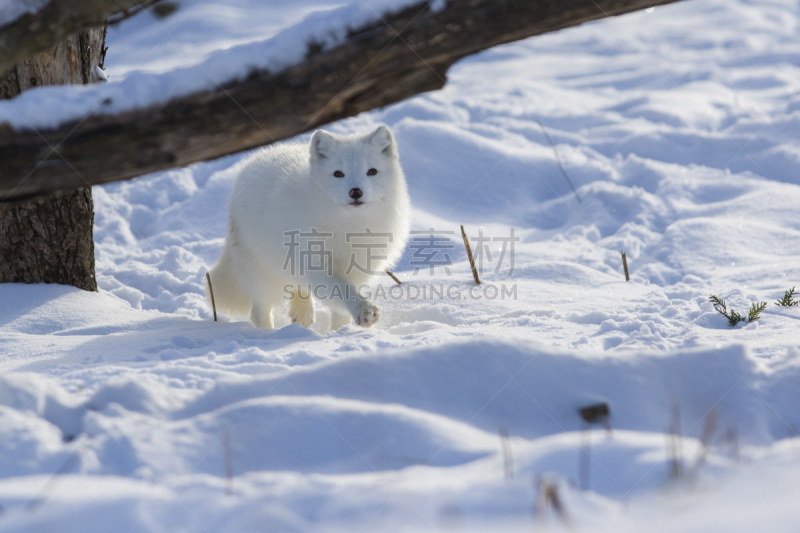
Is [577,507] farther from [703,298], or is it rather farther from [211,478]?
[703,298]

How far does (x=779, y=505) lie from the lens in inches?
50.7

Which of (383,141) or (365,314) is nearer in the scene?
(365,314)

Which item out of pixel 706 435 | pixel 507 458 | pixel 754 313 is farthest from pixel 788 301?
pixel 507 458

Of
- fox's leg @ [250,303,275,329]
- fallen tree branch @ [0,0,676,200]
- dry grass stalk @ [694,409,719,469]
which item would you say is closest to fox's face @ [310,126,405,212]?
fox's leg @ [250,303,275,329]

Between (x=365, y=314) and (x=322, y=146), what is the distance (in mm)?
1100

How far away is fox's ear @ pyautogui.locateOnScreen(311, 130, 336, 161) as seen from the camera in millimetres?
4004

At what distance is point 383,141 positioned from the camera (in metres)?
4.24

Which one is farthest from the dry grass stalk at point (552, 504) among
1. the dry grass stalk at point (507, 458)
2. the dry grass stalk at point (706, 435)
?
the dry grass stalk at point (706, 435)

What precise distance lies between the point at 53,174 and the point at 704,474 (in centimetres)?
213

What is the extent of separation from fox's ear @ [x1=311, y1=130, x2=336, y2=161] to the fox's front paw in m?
0.98

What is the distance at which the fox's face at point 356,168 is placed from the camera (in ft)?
12.6

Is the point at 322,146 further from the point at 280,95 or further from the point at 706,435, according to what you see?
the point at 706,435

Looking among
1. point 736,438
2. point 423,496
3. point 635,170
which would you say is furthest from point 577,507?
point 635,170

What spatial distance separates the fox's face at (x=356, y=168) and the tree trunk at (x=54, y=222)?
4.95 feet
